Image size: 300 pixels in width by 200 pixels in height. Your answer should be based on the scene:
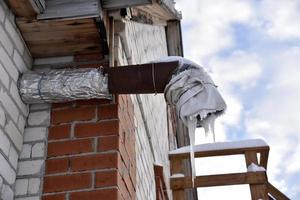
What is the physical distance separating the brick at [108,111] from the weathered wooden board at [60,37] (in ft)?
1.13

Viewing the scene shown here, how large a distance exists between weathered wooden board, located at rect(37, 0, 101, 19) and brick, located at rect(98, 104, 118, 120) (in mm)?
481

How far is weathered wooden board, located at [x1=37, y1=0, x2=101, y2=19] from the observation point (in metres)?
2.46

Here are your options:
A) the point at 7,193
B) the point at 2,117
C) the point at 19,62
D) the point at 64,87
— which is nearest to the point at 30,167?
the point at 7,193

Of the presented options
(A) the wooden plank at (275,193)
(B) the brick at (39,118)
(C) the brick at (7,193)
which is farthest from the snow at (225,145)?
(C) the brick at (7,193)

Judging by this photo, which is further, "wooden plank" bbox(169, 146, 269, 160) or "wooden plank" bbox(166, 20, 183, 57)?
"wooden plank" bbox(166, 20, 183, 57)

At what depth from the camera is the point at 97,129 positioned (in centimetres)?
247

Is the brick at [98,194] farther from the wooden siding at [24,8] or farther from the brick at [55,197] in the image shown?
the wooden siding at [24,8]

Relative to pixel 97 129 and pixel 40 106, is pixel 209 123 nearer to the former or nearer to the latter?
pixel 97 129

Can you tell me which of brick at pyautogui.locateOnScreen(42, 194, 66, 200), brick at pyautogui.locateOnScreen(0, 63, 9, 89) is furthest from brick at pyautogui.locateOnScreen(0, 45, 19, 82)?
brick at pyautogui.locateOnScreen(42, 194, 66, 200)

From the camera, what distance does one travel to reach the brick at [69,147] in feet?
7.93

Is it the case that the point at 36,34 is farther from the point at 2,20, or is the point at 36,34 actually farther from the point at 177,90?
the point at 177,90

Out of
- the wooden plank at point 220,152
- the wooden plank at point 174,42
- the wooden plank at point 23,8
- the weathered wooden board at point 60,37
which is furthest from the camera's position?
the wooden plank at point 174,42

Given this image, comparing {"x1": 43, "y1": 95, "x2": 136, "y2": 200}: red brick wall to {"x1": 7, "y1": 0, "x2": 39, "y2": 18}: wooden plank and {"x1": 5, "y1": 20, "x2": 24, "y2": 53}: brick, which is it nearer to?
{"x1": 5, "y1": 20, "x2": 24, "y2": 53}: brick

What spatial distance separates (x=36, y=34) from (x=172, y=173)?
44.8 inches
